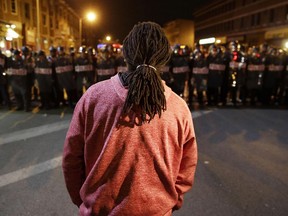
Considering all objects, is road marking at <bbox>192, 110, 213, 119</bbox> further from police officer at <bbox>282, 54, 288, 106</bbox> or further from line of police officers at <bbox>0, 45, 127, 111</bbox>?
police officer at <bbox>282, 54, 288, 106</bbox>

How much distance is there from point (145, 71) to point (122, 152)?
45 centimetres

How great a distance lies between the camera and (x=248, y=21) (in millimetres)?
60188

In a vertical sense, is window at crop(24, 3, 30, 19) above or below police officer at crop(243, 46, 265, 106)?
above

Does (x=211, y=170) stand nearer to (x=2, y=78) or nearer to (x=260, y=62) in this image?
(x=260, y=62)

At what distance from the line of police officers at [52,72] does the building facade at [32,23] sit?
1110 cm

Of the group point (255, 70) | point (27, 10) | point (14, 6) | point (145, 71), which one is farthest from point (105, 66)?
point (27, 10)

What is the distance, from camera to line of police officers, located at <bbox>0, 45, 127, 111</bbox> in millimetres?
9875

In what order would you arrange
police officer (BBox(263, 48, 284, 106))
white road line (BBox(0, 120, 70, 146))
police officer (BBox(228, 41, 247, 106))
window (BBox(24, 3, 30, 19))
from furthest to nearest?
1. window (BBox(24, 3, 30, 19))
2. police officer (BBox(263, 48, 284, 106))
3. police officer (BBox(228, 41, 247, 106))
4. white road line (BBox(0, 120, 70, 146))

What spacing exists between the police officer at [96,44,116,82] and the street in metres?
1.99

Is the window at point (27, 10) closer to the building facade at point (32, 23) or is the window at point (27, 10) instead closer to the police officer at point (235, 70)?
the building facade at point (32, 23)

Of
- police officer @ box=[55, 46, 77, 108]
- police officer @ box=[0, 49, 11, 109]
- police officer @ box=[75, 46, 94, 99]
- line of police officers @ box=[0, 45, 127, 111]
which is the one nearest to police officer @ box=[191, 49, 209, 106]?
line of police officers @ box=[0, 45, 127, 111]

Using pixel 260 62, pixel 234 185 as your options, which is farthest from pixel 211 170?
pixel 260 62

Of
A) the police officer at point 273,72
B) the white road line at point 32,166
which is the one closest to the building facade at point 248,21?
the police officer at point 273,72

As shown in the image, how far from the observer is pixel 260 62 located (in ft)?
36.2
